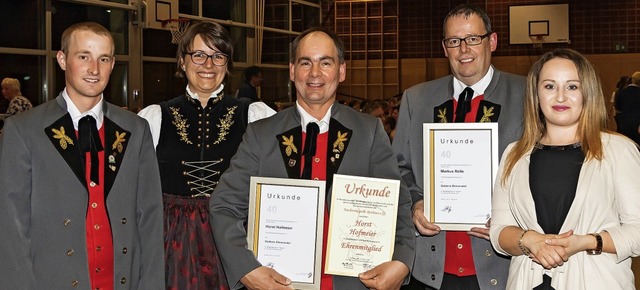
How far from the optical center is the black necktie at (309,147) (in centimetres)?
302

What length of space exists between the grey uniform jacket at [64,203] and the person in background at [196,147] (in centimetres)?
24

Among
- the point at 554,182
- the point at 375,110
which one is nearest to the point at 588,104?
the point at 554,182

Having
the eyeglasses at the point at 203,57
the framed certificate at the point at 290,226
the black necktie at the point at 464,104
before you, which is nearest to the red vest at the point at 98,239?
the framed certificate at the point at 290,226

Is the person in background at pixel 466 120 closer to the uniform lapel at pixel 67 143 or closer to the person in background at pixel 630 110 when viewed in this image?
the uniform lapel at pixel 67 143

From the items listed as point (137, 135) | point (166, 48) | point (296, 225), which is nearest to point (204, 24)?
point (137, 135)

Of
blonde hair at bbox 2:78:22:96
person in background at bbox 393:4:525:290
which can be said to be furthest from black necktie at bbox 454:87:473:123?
blonde hair at bbox 2:78:22:96

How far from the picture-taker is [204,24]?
354 cm

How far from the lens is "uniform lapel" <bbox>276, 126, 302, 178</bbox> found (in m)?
3.03

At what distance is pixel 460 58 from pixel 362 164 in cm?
71

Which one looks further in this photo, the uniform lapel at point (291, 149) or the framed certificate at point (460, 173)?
the framed certificate at point (460, 173)

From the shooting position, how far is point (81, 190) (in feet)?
9.81

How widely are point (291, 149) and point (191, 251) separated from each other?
740 millimetres

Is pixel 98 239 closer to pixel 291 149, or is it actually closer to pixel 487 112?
pixel 291 149

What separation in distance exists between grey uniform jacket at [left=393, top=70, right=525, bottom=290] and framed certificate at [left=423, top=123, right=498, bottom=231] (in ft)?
0.45
